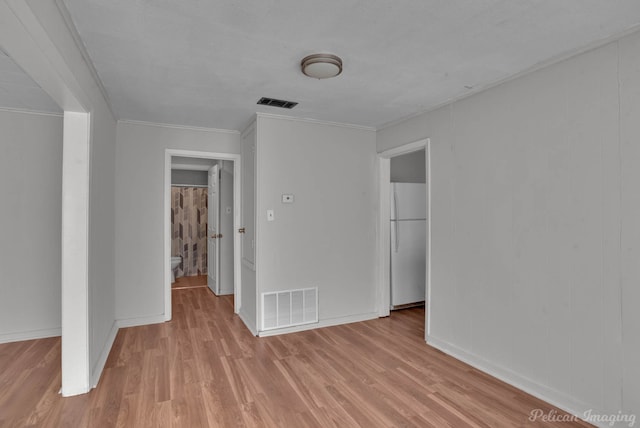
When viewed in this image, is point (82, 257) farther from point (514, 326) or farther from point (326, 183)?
point (514, 326)

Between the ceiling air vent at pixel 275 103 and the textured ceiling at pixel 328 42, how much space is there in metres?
0.10

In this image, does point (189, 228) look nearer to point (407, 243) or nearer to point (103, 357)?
point (103, 357)

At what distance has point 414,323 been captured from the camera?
412 centimetres

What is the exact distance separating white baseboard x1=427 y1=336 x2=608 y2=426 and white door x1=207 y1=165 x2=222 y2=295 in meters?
3.52

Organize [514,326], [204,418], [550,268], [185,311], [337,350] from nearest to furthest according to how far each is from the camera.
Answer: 1. [204,418]
2. [550,268]
3. [514,326]
4. [337,350]
5. [185,311]

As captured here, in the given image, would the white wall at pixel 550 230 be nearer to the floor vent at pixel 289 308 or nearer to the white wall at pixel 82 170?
the floor vent at pixel 289 308

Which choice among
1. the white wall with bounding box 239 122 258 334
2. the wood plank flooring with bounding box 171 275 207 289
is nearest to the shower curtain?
the wood plank flooring with bounding box 171 275 207 289

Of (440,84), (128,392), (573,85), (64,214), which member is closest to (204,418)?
(128,392)

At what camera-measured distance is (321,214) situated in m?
4.03

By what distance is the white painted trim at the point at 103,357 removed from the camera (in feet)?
8.61

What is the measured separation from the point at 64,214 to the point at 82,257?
0.32m

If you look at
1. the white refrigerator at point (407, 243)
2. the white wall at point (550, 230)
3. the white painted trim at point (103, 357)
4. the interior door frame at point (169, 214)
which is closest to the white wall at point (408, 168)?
the white refrigerator at point (407, 243)

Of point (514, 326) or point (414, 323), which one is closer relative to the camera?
point (514, 326)

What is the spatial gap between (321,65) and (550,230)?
6.41 feet
